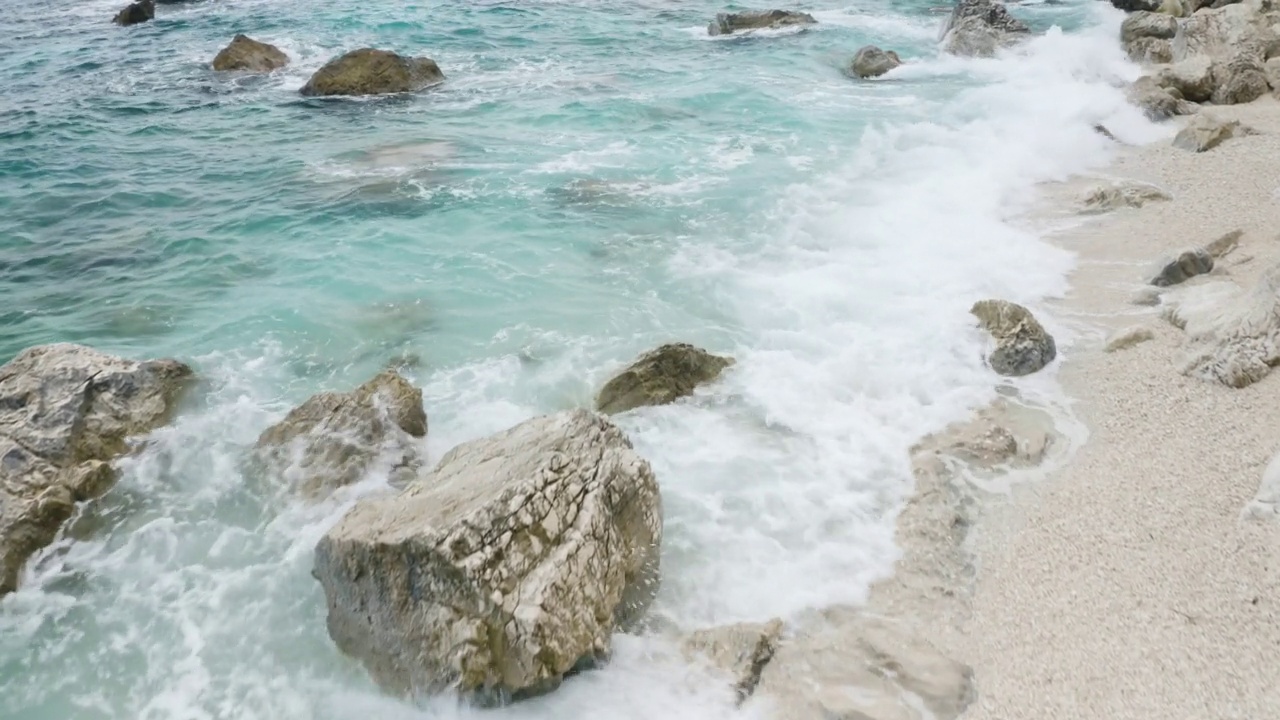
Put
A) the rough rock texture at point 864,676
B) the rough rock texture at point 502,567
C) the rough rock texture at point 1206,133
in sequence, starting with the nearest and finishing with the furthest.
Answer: the rough rock texture at point 864,676 < the rough rock texture at point 502,567 < the rough rock texture at point 1206,133

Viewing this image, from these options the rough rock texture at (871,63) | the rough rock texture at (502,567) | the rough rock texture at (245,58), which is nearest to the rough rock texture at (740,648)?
the rough rock texture at (502,567)

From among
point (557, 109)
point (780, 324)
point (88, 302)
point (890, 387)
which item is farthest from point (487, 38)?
point (890, 387)

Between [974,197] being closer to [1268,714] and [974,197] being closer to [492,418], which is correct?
[492,418]

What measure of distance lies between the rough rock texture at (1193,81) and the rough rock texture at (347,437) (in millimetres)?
17542

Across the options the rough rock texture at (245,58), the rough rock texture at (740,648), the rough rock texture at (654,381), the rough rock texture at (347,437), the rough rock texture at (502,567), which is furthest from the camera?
the rough rock texture at (245,58)

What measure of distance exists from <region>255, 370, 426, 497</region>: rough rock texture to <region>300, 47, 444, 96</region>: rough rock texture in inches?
616

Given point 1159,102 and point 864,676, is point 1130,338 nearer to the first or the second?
point 864,676

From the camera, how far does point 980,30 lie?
23922 millimetres

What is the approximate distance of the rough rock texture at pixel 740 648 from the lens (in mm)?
5301

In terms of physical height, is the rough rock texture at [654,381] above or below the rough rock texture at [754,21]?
below

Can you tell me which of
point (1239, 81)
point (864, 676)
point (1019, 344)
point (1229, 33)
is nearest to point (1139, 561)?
point (864, 676)

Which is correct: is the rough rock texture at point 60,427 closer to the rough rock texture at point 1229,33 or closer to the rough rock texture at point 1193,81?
the rough rock texture at point 1193,81

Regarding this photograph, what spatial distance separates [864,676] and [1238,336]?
5356 millimetres

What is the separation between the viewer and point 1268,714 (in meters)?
4.53
